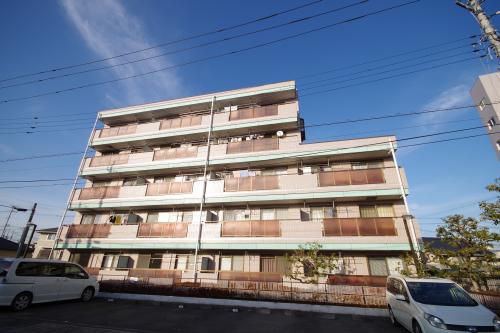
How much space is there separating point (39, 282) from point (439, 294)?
1334 cm

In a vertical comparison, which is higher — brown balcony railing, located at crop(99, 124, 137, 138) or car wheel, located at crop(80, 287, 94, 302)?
brown balcony railing, located at crop(99, 124, 137, 138)

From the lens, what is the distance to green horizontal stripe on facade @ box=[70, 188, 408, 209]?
14152 mm

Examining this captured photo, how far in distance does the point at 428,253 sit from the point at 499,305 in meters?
3.46

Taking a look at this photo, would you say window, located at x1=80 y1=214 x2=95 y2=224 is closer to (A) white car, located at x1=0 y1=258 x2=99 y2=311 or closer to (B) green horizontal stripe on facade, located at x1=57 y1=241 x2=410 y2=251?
(B) green horizontal stripe on facade, located at x1=57 y1=241 x2=410 y2=251

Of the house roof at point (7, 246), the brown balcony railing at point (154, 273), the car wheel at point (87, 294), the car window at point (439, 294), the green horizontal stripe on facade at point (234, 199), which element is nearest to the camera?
the car window at point (439, 294)

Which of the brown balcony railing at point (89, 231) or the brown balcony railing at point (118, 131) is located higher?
the brown balcony railing at point (118, 131)

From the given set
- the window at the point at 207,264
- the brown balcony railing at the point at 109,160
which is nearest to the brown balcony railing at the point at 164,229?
the window at the point at 207,264

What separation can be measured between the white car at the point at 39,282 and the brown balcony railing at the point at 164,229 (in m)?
5.10

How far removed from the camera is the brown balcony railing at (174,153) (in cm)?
1827

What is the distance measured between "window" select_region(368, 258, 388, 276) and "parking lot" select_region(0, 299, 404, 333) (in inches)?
206

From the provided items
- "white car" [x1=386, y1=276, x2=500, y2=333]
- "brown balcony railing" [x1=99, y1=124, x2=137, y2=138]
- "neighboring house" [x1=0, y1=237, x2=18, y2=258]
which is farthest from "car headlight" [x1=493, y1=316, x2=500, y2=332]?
"neighboring house" [x1=0, y1=237, x2=18, y2=258]

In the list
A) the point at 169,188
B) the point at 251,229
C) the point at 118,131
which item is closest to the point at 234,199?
the point at 251,229

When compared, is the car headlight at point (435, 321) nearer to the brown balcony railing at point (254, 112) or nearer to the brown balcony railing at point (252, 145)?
the brown balcony railing at point (252, 145)

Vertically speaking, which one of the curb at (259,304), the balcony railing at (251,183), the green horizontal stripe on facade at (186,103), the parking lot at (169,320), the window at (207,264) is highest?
the green horizontal stripe on facade at (186,103)
